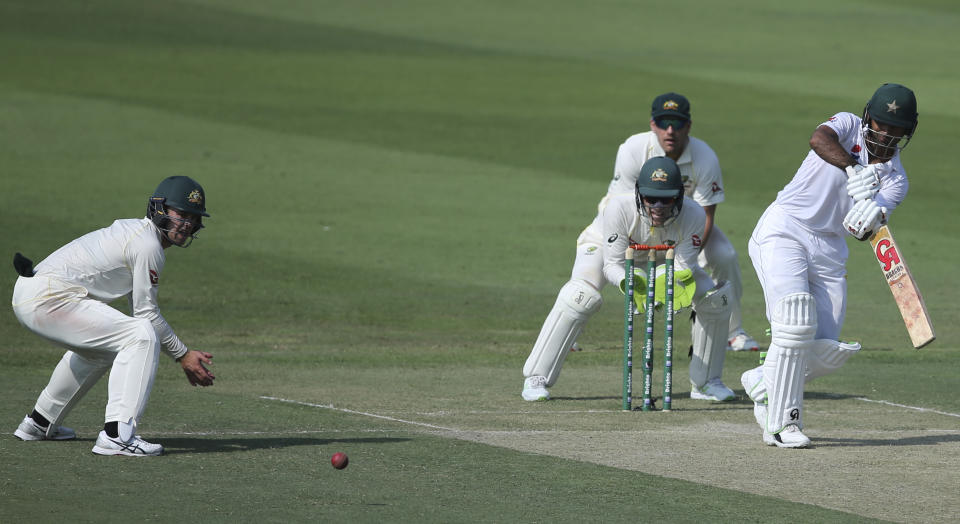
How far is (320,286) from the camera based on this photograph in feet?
50.0

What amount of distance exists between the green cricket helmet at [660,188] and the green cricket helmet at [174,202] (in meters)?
2.84

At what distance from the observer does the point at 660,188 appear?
894 cm

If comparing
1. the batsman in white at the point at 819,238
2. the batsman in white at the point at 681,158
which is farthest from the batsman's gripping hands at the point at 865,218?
the batsman in white at the point at 681,158

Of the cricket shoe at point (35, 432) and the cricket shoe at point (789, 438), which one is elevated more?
the cricket shoe at point (789, 438)

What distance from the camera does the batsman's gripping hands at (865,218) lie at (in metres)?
7.48

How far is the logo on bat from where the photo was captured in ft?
25.6

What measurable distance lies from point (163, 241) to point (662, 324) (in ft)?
22.9

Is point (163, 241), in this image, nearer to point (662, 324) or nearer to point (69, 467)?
point (69, 467)

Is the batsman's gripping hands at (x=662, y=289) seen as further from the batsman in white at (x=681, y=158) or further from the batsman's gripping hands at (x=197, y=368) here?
the batsman's gripping hands at (x=197, y=368)

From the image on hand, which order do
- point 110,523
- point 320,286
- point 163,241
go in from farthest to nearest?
point 320,286, point 163,241, point 110,523

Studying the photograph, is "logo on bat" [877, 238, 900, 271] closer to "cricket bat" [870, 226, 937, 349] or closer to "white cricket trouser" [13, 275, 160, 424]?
"cricket bat" [870, 226, 937, 349]

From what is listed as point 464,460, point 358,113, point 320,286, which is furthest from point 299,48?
point 464,460

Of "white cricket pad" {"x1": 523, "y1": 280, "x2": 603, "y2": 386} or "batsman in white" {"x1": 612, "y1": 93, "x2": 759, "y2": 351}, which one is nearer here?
"white cricket pad" {"x1": 523, "y1": 280, "x2": 603, "y2": 386}

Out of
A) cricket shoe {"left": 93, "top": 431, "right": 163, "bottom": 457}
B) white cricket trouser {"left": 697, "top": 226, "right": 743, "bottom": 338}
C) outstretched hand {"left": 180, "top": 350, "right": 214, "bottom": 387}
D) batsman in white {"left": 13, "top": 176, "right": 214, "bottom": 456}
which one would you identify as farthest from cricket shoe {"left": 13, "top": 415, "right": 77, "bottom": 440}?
white cricket trouser {"left": 697, "top": 226, "right": 743, "bottom": 338}
